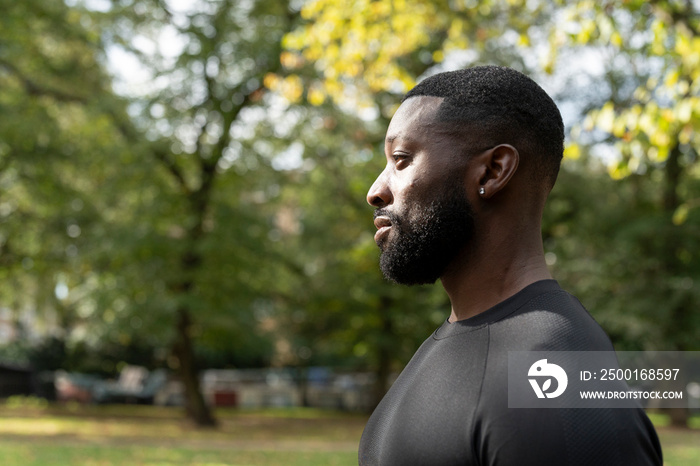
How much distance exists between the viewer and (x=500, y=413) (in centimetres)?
124

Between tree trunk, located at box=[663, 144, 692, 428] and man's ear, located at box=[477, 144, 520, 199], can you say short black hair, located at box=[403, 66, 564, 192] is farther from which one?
tree trunk, located at box=[663, 144, 692, 428]

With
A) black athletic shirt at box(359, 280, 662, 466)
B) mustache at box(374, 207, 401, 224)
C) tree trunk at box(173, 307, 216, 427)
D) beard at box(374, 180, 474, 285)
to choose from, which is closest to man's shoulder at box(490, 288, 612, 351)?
black athletic shirt at box(359, 280, 662, 466)

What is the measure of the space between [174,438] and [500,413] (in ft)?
54.1

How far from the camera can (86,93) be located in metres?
18.5

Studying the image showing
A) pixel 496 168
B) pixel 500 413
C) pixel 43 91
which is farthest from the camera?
pixel 43 91

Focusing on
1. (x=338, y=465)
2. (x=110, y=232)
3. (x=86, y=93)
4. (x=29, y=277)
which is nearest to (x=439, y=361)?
(x=338, y=465)

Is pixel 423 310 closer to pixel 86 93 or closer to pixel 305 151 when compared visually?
pixel 305 151

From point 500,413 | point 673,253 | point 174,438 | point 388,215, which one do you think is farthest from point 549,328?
point 673,253

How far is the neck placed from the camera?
152 cm

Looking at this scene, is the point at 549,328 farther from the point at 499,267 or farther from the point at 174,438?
the point at 174,438

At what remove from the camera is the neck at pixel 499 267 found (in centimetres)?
152

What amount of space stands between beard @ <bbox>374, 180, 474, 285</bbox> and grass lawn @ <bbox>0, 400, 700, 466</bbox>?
11.5 m

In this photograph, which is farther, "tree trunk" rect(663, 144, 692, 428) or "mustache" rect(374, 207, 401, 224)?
"tree trunk" rect(663, 144, 692, 428)

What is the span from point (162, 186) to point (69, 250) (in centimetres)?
357
